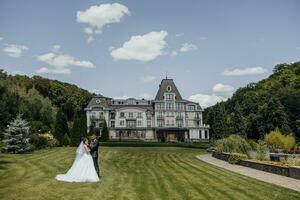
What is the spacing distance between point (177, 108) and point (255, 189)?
66.4m

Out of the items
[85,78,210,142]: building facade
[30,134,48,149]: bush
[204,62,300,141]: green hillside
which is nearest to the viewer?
[30,134,48,149]: bush

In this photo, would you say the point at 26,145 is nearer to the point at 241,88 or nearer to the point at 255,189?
the point at 255,189

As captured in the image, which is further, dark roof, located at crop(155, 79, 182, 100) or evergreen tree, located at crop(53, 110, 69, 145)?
dark roof, located at crop(155, 79, 182, 100)

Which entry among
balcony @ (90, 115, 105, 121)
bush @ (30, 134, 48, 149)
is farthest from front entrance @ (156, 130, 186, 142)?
bush @ (30, 134, 48, 149)

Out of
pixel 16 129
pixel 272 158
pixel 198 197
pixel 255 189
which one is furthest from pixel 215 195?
pixel 16 129

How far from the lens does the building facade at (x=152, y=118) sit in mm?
77875

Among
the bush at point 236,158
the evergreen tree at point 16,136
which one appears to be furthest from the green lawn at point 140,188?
the evergreen tree at point 16,136

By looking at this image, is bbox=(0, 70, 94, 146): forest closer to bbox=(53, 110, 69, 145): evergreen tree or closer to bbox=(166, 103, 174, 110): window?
bbox=(53, 110, 69, 145): evergreen tree

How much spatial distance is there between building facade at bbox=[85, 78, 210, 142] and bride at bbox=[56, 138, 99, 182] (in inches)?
2480

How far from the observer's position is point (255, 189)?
12.5m

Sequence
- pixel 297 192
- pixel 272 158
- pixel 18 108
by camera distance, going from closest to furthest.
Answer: pixel 297 192 → pixel 272 158 → pixel 18 108

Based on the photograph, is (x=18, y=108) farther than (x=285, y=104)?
No

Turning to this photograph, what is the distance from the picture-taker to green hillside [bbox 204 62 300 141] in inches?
2026

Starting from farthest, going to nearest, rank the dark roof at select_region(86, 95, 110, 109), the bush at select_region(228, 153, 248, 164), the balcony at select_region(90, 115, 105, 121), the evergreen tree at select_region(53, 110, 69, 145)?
the dark roof at select_region(86, 95, 110, 109)
the balcony at select_region(90, 115, 105, 121)
the evergreen tree at select_region(53, 110, 69, 145)
the bush at select_region(228, 153, 248, 164)
